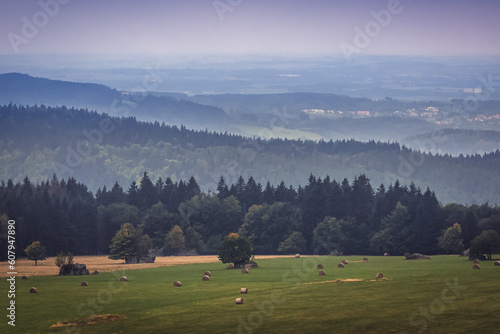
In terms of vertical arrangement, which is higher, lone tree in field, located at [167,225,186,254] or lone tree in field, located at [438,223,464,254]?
lone tree in field, located at [438,223,464,254]

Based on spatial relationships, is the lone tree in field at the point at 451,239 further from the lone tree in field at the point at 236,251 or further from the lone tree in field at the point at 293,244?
the lone tree in field at the point at 236,251

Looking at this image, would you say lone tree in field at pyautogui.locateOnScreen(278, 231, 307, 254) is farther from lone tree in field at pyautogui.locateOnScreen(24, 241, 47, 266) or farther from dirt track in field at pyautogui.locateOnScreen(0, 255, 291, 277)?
lone tree in field at pyautogui.locateOnScreen(24, 241, 47, 266)

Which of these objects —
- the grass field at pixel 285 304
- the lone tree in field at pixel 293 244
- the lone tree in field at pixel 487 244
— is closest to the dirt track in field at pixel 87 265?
the lone tree in field at pixel 293 244

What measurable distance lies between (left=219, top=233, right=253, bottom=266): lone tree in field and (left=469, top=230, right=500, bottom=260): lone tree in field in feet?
129

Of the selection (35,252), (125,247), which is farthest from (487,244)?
(35,252)

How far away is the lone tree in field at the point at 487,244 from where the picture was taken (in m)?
116

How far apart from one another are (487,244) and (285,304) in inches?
2083

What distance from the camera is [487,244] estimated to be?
116438mm

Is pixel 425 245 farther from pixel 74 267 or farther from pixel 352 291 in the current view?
pixel 352 291

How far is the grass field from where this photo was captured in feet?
207

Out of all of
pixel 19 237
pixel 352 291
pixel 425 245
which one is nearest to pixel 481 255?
pixel 352 291
